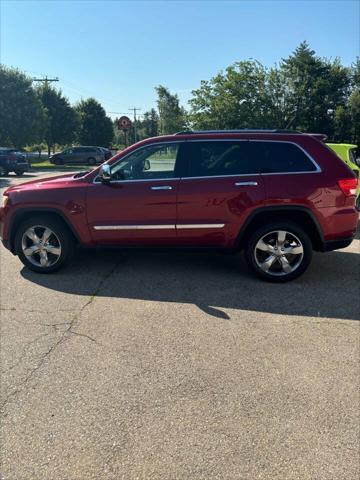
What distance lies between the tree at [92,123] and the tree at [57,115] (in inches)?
214

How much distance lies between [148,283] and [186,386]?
7.12ft

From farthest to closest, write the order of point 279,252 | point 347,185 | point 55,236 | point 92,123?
point 92,123 < point 55,236 < point 279,252 < point 347,185

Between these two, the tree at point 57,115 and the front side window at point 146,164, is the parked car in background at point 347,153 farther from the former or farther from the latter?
the tree at point 57,115

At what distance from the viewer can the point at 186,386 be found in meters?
2.81

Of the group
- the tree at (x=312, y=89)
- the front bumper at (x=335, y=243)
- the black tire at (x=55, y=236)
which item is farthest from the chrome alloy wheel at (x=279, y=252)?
the tree at (x=312, y=89)

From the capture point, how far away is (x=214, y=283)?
486cm

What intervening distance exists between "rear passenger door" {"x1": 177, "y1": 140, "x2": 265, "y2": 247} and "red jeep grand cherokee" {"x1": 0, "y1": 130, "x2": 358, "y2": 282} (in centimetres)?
1

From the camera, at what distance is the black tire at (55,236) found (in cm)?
511

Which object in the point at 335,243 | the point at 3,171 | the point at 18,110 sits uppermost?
the point at 18,110

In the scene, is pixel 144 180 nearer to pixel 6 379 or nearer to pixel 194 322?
pixel 194 322

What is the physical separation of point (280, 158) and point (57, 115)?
43.1 meters

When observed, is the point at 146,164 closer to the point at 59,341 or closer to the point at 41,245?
the point at 41,245

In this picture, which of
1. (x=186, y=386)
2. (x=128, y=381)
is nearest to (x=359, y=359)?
(x=186, y=386)

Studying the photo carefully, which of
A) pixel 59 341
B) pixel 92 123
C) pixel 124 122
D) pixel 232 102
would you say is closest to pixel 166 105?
pixel 92 123
